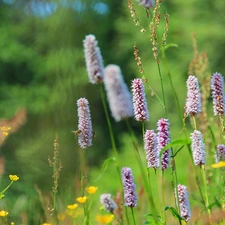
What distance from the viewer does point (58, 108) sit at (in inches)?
513

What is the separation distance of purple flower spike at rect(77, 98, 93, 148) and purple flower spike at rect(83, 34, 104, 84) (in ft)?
0.86

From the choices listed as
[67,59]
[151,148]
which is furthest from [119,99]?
[67,59]

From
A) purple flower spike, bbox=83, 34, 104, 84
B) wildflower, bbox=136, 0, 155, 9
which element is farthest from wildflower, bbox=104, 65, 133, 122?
wildflower, bbox=136, 0, 155, 9

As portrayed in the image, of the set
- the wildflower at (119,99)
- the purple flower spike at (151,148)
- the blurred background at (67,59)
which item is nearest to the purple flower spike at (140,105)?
the purple flower spike at (151,148)

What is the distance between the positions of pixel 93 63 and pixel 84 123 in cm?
31

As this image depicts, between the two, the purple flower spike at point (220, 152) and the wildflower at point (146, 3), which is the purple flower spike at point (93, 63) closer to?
the wildflower at point (146, 3)

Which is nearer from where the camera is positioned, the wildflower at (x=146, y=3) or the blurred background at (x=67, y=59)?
the wildflower at (x=146, y=3)

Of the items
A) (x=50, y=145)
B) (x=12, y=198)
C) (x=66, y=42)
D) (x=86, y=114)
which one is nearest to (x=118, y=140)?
(x=66, y=42)

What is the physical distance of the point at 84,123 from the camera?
1.50 meters

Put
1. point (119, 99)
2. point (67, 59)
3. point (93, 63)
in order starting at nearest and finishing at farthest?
point (119, 99), point (93, 63), point (67, 59)

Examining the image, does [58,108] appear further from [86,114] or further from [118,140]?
[86,114]

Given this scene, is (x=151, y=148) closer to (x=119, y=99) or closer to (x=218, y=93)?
(x=218, y=93)

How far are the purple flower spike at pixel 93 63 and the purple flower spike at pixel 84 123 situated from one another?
0.26 metres

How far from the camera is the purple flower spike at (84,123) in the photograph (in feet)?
4.88
